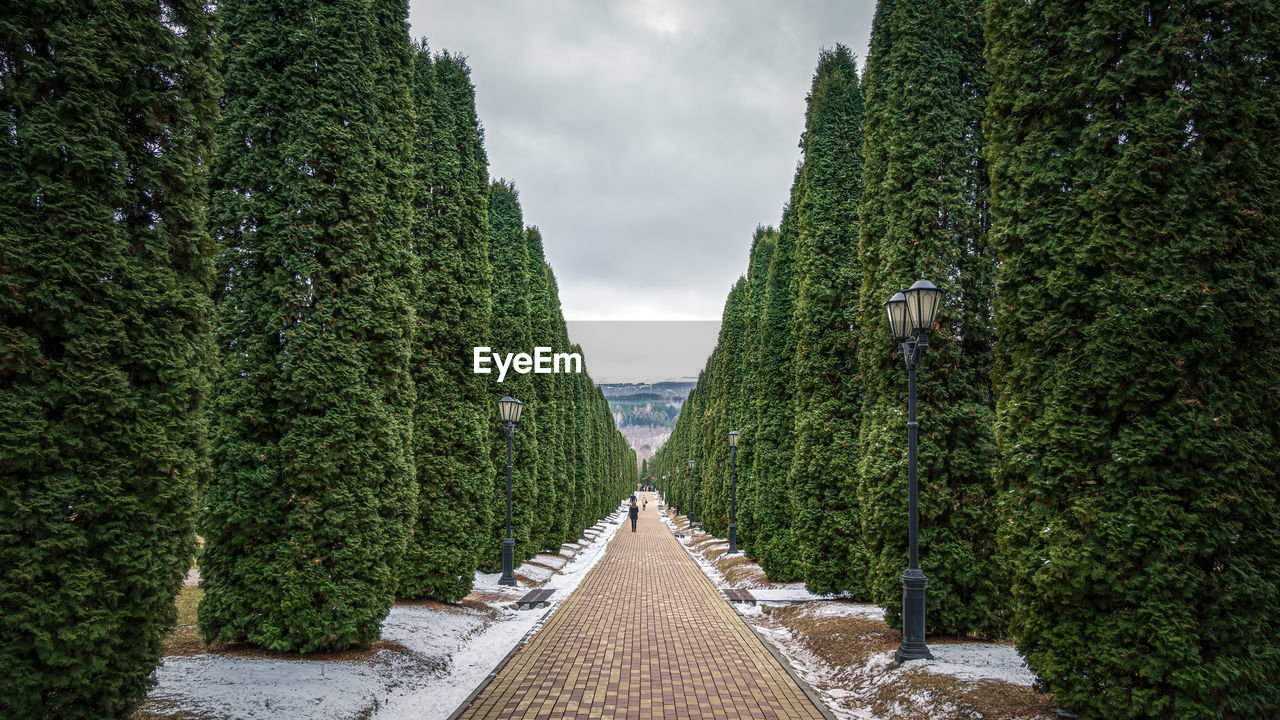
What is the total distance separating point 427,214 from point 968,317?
8836 mm

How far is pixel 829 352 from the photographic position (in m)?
11.3

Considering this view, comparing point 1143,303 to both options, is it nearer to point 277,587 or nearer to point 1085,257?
point 1085,257

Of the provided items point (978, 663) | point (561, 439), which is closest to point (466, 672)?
point (978, 663)

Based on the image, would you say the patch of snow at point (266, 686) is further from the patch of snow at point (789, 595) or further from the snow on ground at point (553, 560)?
the snow on ground at point (553, 560)

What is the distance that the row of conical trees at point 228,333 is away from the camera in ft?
11.1

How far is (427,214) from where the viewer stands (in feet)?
36.1

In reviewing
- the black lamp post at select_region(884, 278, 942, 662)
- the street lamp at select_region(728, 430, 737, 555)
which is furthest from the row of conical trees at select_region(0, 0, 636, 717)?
the street lamp at select_region(728, 430, 737, 555)

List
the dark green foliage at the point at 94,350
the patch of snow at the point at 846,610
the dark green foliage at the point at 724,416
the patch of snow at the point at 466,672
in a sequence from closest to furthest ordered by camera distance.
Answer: the dark green foliage at the point at 94,350 < the patch of snow at the point at 466,672 < the patch of snow at the point at 846,610 < the dark green foliage at the point at 724,416

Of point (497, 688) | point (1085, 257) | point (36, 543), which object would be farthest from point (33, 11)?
point (1085, 257)

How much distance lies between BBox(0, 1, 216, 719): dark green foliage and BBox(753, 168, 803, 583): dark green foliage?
37.4 ft

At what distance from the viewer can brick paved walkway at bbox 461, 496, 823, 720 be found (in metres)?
5.73

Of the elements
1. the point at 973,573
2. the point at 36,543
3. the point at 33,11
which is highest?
the point at 33,11

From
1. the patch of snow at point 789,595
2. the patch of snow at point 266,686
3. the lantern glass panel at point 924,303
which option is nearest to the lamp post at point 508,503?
the patch of snow at point 789,595

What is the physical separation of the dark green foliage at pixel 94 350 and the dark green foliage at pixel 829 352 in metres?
9.09
